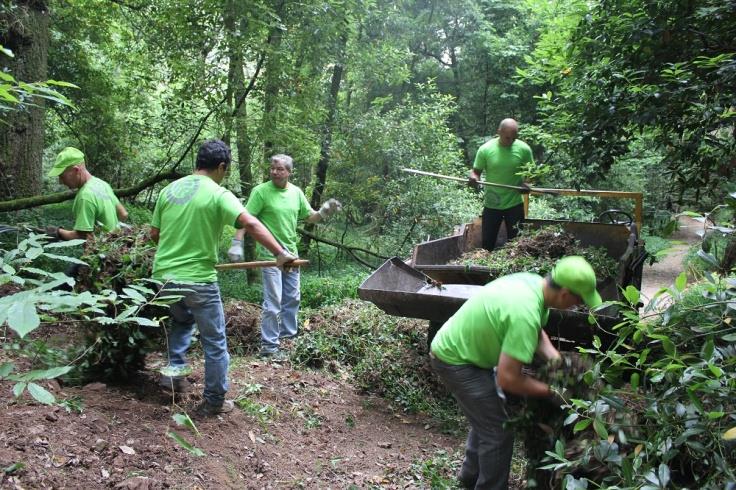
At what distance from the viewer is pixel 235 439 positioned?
4.07 metres

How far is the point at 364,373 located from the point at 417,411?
0.70 m

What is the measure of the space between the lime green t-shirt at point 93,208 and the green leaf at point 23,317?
3.64m

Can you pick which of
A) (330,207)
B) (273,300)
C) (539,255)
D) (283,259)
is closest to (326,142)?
(330,207)

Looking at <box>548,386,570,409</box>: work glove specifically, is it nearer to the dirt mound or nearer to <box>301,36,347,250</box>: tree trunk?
the dirt mound

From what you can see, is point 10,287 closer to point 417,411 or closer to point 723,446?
point 417,411

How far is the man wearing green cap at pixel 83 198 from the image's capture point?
518cm

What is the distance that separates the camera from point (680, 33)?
17.2 feet

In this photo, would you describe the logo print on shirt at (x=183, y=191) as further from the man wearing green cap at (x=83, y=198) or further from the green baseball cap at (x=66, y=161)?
the green baseball cap at (x=66, y=161)

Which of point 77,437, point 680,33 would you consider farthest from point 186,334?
point 680,33

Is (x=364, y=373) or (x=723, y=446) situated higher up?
(x=723, y=446)

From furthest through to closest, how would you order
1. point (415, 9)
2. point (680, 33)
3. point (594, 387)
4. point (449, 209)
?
point (415, 9)
point (449, 209)
point (680, 33)
point (594, 387)

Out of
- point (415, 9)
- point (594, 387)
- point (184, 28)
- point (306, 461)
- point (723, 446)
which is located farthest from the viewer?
point (415, 9)

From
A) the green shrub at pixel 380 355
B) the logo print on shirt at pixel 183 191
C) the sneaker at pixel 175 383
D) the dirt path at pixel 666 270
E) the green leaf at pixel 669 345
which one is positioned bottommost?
the dirt path at pixel 666 270

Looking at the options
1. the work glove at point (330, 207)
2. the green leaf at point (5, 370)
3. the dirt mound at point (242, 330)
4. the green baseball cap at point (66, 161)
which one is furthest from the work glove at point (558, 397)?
the green baseball cap at point (66, 161)
